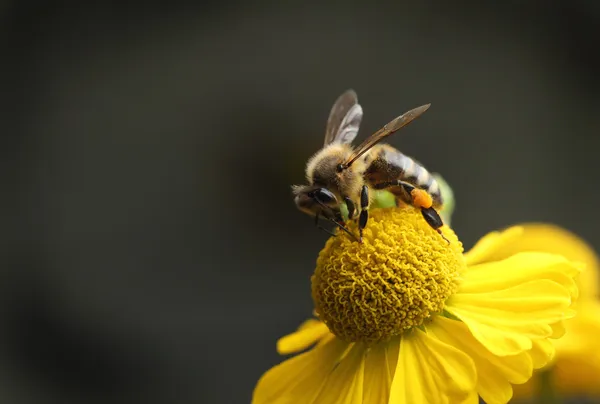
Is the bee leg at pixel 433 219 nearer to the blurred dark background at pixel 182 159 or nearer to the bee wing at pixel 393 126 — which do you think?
the bee wing at pixel 393 126

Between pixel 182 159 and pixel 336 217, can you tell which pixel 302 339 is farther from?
pixel 182 159

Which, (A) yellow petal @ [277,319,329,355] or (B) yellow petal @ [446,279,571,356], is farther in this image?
(A) yellow petal @ [277,319,329,355]

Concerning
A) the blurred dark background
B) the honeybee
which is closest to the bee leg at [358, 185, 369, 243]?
the honeybee

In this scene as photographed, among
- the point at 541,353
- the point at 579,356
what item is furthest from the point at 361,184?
the point at 579,356

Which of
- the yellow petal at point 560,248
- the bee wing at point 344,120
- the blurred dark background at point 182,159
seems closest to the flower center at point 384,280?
the bee wing at point 344,120

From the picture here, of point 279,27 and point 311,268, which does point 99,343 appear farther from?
point 279,27

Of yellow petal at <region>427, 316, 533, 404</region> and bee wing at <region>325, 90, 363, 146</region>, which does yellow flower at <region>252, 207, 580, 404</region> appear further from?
bee wing at <region>325, 90, 363, 146</region>
